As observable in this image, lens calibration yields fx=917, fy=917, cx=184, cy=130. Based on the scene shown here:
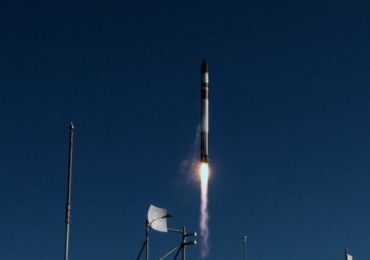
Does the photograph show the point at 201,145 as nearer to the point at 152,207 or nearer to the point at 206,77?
the point at 206,77

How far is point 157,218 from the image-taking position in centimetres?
6950

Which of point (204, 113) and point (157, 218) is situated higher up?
point (204, 113)

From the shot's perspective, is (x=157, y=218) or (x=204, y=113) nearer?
(x=157, y=218)

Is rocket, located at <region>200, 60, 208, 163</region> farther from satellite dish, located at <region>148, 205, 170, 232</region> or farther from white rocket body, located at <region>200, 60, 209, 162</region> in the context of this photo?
satellite dish, located at <region>148, 205, 170, 232</region>

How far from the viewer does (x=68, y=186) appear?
5831 centimetres

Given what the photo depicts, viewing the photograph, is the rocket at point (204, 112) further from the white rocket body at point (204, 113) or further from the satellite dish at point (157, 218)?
the satellite dish at point (157, 218)

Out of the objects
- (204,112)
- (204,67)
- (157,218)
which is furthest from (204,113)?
(157,218)

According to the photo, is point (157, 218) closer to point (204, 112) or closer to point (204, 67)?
point (204, 112)

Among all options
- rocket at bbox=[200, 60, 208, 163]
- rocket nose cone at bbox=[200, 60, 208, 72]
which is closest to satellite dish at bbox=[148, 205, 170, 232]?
rocket at bbox=[200, 60, 208, 163]

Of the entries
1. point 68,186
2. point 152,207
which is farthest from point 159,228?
point 68,186

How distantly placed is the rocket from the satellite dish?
1265 inches

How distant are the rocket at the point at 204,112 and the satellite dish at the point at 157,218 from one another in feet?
105

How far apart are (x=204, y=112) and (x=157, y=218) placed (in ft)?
128

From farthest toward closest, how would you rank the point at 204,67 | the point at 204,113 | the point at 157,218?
the point at 204,67 < the point at 204,113 < the point at 157,218
